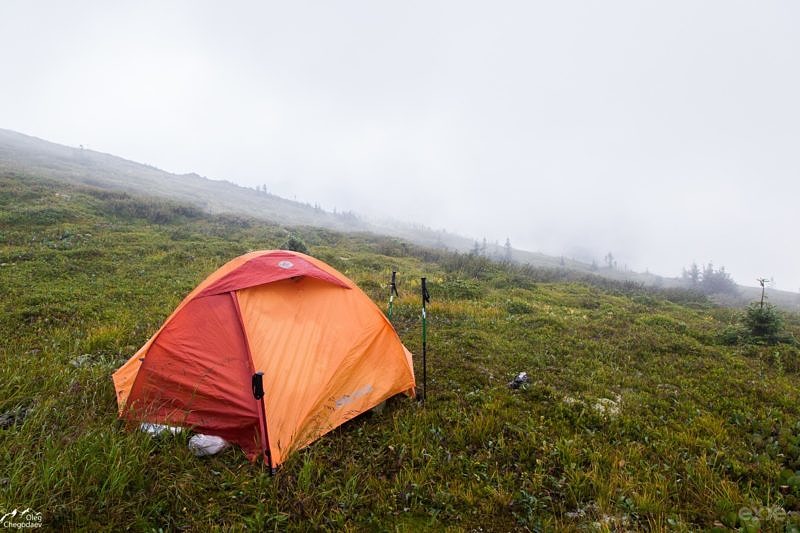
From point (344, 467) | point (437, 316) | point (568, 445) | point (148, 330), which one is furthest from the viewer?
point (437, 316)

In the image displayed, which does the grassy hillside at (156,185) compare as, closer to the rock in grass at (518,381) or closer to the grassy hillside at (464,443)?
the grassy hillside at (464,443)

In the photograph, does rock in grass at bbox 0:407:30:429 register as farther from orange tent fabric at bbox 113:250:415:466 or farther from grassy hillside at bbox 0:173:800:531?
orange tent fabric at bbox 113:250:415:466

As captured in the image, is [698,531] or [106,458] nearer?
[698,531]

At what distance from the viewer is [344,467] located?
15.0ft

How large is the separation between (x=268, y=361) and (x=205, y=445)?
4.12 feet

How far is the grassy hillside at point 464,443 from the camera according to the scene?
3676 mm

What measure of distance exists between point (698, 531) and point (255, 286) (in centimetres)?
627

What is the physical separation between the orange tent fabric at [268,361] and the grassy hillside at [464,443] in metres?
0.38

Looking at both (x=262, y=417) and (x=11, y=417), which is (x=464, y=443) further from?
(x=11, y=417)

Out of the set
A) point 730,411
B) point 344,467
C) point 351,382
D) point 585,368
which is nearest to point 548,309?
point 585,368

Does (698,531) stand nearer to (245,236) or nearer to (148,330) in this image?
(148,330)

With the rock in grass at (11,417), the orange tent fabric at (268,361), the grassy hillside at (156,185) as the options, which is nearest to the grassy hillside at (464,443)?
the rock in grass at (11,417)

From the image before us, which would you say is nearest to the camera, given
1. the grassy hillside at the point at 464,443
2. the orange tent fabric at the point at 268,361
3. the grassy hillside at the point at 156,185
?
the grassy hillside at the point at 464,443

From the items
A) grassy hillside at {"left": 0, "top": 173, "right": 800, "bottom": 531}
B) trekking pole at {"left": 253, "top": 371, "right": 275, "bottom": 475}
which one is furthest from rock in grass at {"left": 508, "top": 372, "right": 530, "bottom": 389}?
trekking pole at {"left": 253, "top": 371, "right": 275, "bottom": 475}
